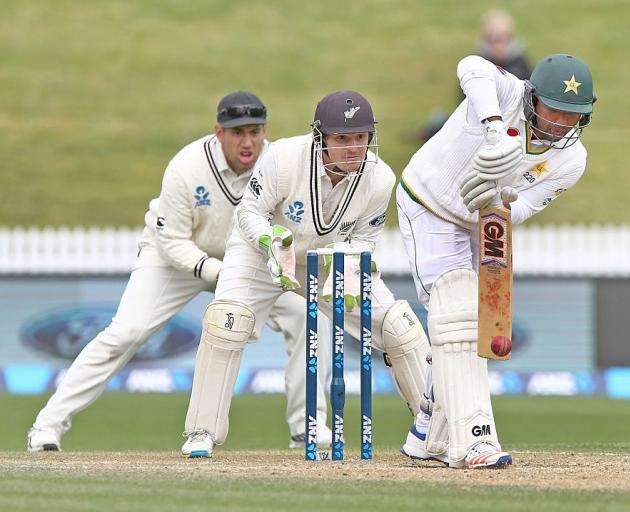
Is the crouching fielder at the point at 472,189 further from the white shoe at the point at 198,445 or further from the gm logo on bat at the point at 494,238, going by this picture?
the white shoe at the point at 198,445

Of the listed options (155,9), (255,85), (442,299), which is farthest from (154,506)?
(155,9)

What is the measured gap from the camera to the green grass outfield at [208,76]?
18.0m

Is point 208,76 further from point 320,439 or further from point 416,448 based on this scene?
point 416,448

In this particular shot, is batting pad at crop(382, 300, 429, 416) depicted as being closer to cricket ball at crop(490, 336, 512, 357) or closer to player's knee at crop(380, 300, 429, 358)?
player's knee at crop(380, 300, 429, 358)

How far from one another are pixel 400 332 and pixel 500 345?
3.09 ft

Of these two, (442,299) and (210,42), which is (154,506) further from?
(210,42)

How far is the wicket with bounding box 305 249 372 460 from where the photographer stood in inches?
229

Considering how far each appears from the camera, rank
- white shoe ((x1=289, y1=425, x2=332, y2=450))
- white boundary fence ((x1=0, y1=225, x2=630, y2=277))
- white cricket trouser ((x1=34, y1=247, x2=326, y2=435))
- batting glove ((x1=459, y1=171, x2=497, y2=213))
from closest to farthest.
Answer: batting glove ((x1=459, y1=171, x2=497, y2=213)) < white cricket trouser ((x1=34, y1=247, x2=326, y2=435)) < white shoe ((x1=289, y1=425, x2=332, y2=450)) < white boundary fence ((x1=0, y1=225, x2=630, y2=277))

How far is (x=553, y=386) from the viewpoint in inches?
473

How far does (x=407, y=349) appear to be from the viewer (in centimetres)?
650

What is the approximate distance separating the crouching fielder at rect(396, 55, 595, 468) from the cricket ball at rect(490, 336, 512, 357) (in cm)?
18

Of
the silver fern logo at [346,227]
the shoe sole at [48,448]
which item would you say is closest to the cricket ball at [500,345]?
the silver fern logo at [346,227]

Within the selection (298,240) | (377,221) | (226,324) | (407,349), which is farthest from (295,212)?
(407,349)

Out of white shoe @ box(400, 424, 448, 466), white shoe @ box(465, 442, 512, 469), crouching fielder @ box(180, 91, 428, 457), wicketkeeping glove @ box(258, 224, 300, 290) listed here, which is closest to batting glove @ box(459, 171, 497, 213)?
crouching fielder @ box(180, 91, 428, 457)
